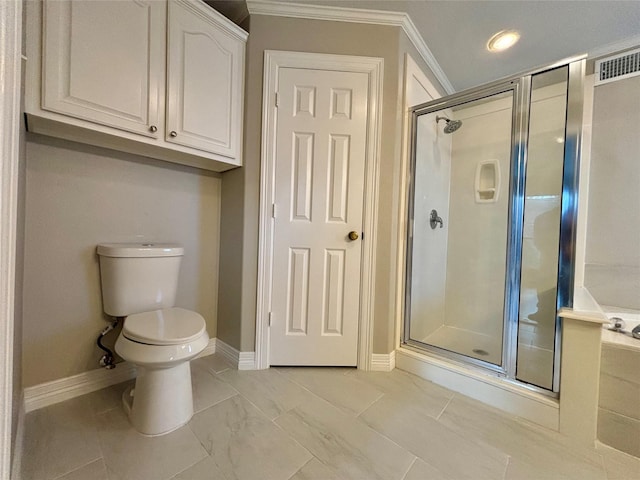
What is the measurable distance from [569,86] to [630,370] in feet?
4.34

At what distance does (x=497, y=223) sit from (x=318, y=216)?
5.06 feet

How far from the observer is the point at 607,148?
1875 millimetres

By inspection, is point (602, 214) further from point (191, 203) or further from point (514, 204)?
point (191, 203)

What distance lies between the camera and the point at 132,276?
1.34 metres

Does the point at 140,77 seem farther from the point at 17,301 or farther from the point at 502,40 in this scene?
the point at 502,40

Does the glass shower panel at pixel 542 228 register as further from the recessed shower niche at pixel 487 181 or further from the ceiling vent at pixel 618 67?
the ceiling vent at pixel 618 67

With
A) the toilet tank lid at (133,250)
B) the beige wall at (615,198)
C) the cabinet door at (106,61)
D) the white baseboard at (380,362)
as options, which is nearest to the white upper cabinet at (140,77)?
the cabinet door at (106,61)

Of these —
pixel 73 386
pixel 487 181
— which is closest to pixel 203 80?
pixel 73 386

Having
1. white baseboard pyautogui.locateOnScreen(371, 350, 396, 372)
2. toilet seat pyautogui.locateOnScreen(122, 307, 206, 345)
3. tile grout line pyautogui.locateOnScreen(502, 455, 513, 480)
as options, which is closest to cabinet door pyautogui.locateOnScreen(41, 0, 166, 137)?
toilet seat pyautogui.locateOnScreen(122, 307, 206, 345)

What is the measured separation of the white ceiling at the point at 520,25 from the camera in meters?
1.50

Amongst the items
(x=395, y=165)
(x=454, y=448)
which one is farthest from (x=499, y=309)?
(x=395, y=165)

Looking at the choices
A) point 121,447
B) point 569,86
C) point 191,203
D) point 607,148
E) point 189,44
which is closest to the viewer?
point 121,447

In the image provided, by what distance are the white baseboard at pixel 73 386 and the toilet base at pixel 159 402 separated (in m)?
0.38

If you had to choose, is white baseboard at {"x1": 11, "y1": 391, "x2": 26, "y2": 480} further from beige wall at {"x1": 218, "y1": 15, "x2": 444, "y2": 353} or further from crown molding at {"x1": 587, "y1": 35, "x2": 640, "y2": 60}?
crown molding at {"x1": 587, "y1": 35, "x2": 640, "y2": 60}
